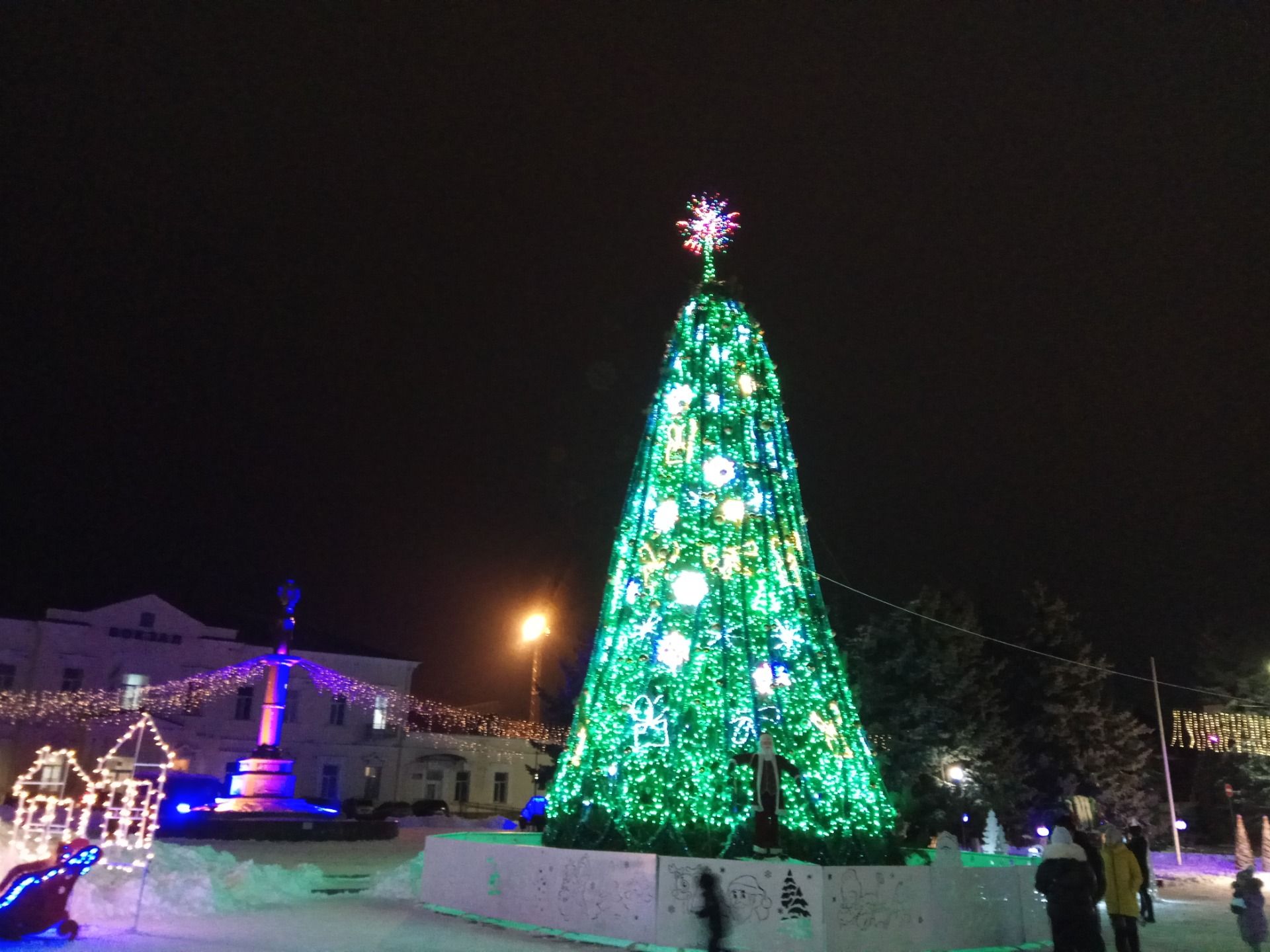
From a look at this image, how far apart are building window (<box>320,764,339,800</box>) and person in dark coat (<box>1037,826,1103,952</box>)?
37305mm

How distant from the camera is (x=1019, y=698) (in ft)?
114

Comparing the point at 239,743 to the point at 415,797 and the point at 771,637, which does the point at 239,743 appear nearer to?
the point at 415,797

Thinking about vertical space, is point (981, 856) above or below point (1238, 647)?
below

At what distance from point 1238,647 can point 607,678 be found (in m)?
31.0

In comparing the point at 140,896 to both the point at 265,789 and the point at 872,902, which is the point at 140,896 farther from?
the point at 265,789

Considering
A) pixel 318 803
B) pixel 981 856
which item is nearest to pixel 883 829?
pixel 981 856

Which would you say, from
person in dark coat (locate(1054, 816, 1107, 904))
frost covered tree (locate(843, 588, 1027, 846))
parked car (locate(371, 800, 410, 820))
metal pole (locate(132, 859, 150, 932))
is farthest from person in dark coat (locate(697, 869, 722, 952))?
parked car (locate(371, 800, 410, 820))

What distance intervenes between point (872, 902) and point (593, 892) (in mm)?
3121

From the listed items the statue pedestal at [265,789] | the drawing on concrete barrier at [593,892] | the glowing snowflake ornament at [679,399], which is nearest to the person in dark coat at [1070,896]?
the drawing on concrete barrier at [593,892]

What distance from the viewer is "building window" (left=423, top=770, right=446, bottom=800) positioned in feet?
140

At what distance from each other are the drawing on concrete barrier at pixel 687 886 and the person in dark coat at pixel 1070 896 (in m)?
3.52

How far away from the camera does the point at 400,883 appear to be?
47.3ft

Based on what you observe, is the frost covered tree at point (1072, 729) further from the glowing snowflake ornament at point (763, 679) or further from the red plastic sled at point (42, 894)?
the red plastic sled at point (42, 894)

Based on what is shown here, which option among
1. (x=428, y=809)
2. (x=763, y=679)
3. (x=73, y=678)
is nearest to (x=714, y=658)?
(x=763, y=679)
